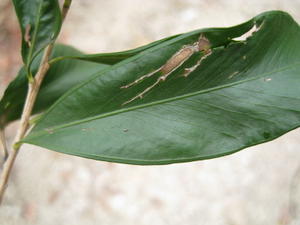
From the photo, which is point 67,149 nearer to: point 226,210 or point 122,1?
point 226,210

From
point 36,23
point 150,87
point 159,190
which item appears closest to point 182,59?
point 150,87

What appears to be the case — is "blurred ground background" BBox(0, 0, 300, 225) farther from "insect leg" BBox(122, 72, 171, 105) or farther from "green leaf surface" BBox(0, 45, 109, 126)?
"insect leg" BBox(122, 72, 171, 105)

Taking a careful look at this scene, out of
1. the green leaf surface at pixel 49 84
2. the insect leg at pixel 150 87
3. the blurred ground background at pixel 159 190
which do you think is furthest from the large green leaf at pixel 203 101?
the blurred ground background at pixel 159 190

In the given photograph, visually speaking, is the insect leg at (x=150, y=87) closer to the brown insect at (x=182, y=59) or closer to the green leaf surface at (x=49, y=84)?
the brown insect at (x=182, y=59)

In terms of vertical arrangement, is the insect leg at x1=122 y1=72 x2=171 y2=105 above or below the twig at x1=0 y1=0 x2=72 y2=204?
above

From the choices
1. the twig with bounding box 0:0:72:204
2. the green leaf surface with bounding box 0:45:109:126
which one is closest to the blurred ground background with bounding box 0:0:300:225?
the green leaf surface with bounding box 0:45:109:126

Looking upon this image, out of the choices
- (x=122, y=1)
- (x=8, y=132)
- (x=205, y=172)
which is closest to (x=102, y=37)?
(x=122, y=1)
